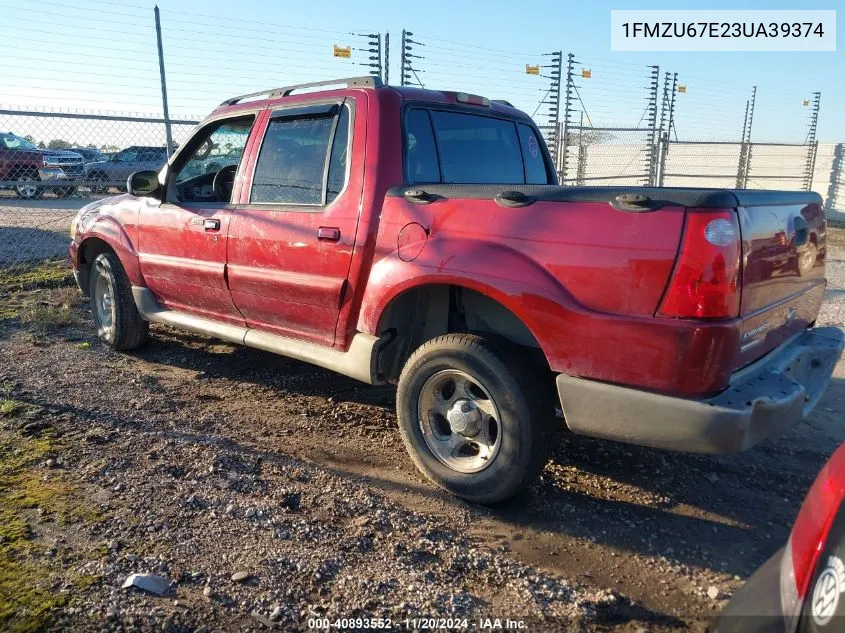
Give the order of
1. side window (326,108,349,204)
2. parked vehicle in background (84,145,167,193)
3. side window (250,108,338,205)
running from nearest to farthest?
1. side window (326,108,349,204)
2. side window (250,108,338,205)
3. parked vehicle in background (84,145,167,193)

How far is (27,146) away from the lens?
17234mm

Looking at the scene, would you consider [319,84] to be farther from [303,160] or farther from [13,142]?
[13,142]

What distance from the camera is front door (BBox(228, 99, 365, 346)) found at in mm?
3684

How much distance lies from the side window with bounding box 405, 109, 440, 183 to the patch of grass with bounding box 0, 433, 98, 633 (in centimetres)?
234

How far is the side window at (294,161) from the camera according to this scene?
3.87m

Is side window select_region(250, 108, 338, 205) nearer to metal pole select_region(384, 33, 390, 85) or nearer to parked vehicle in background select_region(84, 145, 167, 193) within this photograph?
metal pole select_region(384, 33, 390, 85)

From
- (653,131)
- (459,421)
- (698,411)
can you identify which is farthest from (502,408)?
(653,131)

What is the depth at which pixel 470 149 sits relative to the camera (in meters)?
4.05

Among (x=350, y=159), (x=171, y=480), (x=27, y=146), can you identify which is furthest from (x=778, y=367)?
(x=27, y=146)

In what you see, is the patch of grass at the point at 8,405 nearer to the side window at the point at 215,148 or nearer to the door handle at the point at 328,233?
the side window at the point at 215,148

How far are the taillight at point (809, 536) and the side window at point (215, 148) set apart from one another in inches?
153

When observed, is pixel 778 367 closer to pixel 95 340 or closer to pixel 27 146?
pixel 95 340

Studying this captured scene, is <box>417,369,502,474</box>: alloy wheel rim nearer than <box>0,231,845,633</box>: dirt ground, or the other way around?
<box>0,231,845,633</box>: dirt ground

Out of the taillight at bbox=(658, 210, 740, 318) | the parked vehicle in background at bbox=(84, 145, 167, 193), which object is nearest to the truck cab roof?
the taillight at bbox=(658, 210, 740, 318)
